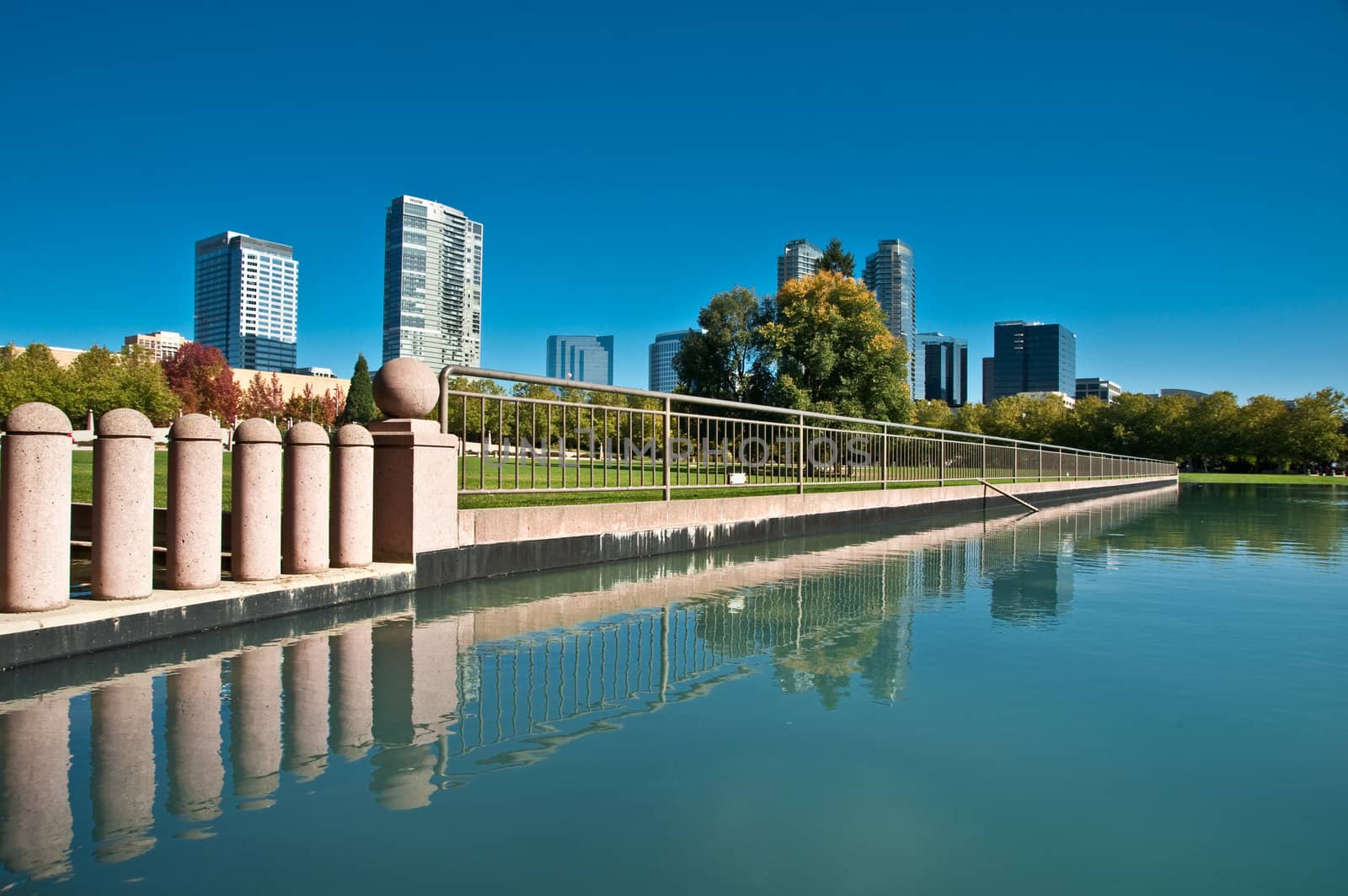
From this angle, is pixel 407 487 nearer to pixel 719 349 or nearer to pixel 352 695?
pixel 352 695

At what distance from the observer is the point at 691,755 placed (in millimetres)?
2867

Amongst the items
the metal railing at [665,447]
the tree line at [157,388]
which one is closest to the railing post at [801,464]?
the metal railing at [665,447]

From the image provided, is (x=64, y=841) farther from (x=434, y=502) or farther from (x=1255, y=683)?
(x=1255, y=683)

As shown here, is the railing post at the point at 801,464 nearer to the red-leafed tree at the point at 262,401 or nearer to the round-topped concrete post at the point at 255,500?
the round-topped concrete post at the point at 255,500

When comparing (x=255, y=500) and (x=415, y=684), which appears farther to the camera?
(x=255, y=500)

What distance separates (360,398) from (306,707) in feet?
228

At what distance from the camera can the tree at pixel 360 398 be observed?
217 feet

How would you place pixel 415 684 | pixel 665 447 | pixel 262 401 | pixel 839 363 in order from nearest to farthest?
1. pixel 415 684
2. pixel 665 447
3. pixel 839 363
4. pixel 262 401

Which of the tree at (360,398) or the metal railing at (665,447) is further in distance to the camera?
the tree at (360,398)

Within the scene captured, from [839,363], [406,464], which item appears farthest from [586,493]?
[839,363]

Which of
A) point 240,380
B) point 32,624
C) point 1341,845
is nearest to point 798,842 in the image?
point 1341,845

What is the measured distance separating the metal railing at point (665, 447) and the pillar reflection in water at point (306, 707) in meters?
2.35

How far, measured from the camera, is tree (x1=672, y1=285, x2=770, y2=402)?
41312mm

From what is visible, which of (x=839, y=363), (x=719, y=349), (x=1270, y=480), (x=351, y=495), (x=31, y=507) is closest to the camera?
(x=31, y=507)
